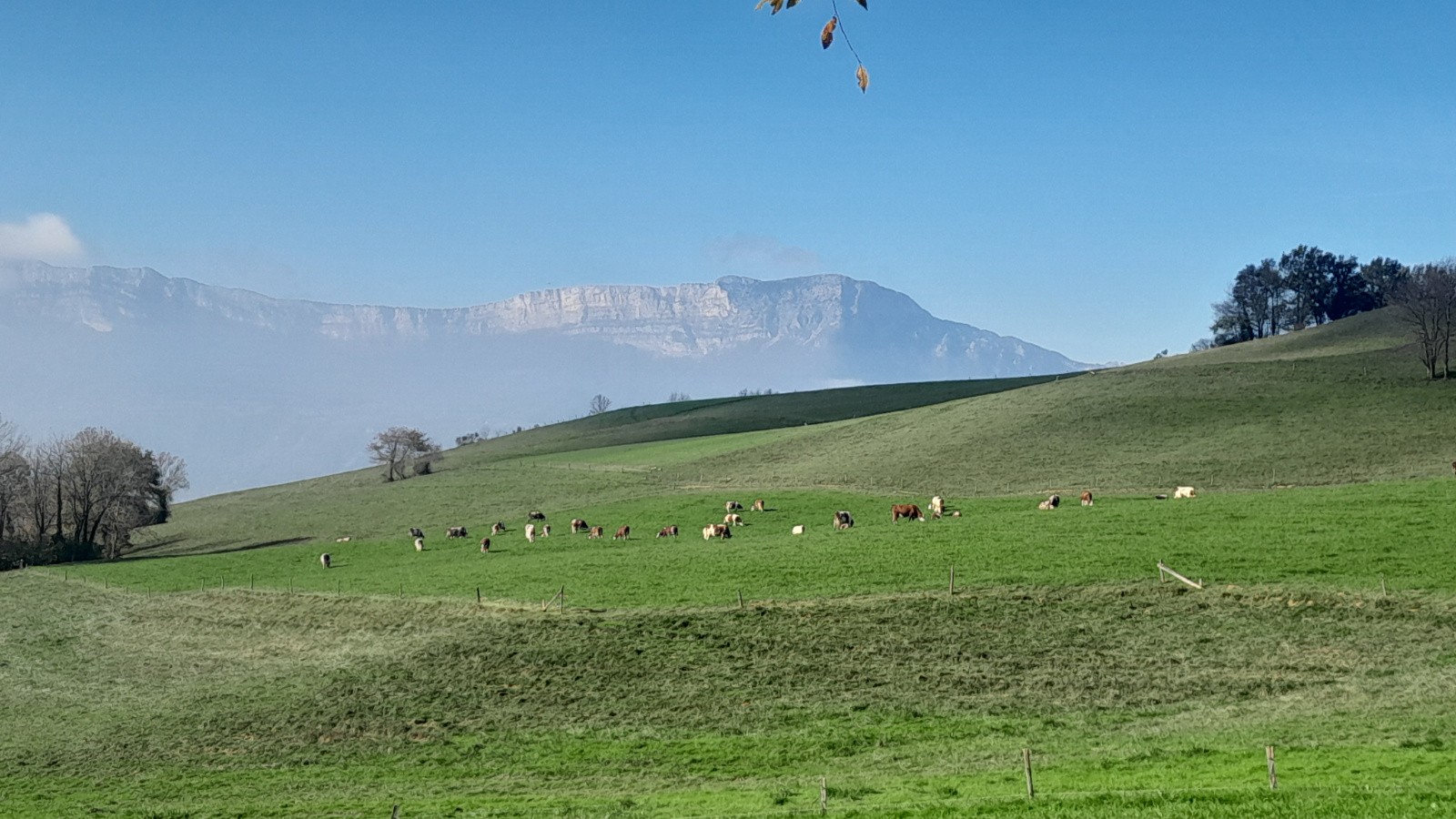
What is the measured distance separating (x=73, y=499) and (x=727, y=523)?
2281 inches

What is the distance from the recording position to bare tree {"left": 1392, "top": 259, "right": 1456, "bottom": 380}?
278 feet

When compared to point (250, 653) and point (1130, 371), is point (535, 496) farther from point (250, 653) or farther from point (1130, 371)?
point (1130, 371)

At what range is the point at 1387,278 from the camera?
159 meters

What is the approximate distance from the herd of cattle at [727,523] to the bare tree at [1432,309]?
104 ft

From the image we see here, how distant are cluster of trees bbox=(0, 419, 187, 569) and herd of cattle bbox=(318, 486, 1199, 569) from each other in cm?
3090

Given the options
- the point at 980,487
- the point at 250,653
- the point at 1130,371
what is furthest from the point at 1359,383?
the point at 250,653

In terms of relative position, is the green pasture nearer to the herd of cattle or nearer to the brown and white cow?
the herd of cattle

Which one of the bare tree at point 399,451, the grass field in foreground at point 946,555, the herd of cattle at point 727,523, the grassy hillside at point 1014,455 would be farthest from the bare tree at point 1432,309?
the bare tree at point 399,451

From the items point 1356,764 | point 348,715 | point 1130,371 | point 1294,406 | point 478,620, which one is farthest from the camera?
point 1130,371

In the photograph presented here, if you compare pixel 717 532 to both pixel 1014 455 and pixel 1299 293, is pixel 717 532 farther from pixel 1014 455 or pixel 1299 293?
pixel 1299 293

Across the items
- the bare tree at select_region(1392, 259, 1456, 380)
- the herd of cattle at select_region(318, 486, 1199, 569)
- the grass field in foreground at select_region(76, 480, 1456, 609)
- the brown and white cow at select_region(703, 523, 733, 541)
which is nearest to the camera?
the grass field in foreground at select_region(76, 480, 1456, 609)

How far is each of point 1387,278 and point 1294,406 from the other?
313 ft

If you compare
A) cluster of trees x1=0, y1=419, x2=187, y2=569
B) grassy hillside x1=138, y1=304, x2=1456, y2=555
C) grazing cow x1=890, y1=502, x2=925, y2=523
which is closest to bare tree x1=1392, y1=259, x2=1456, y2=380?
grassy hillside x1=138, y1=304, x2=1456, y2=555

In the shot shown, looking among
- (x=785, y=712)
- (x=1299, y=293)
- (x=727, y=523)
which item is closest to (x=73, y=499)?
(x=727, y=523)
